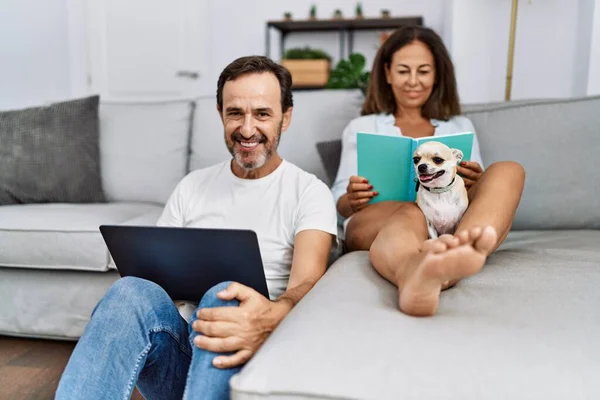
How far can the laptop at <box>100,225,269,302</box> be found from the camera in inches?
38.9

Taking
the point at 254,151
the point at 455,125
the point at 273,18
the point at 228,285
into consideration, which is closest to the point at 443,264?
the point at 228,285

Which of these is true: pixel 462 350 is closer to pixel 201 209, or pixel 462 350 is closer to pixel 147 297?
pixel 147 297

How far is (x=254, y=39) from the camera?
499cm

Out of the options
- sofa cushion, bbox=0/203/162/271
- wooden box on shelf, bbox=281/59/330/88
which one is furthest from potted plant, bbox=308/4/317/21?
sofa cushion, bbox=0/203/162/271

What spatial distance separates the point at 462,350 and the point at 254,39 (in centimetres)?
457

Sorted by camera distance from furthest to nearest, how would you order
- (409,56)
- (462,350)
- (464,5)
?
(464,5), (409,56), (462,350)

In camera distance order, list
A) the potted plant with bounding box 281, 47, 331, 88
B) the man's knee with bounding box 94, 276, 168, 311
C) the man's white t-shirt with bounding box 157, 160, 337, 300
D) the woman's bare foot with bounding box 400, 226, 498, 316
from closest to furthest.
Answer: the woman's bare foot with bounding box 400, 226, 498, 316
the man's knee with bounding box 94, 276, 168, 311
the man's white t-shirt with bounding box 157, 160, 337, 300
the potted plant with bounding box 281, 47, 331, 88

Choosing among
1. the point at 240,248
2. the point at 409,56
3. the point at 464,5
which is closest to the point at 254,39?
the point at 464,5

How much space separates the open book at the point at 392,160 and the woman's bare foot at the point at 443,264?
1.47 ft

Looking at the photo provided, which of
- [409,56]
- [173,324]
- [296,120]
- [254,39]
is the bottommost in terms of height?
[173,324]

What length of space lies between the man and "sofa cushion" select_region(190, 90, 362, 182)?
0.66 m

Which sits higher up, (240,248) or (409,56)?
(409,56)

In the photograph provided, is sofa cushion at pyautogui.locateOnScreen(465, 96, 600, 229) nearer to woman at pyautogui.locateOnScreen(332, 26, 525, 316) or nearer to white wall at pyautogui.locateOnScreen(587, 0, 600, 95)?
woman at pyautogui.locateOnScreen(332, 26, 525, 316)

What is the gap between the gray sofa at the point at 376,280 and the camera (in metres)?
0.77
